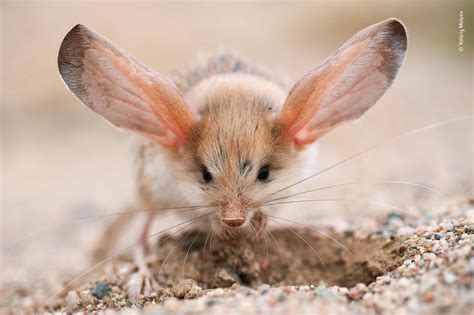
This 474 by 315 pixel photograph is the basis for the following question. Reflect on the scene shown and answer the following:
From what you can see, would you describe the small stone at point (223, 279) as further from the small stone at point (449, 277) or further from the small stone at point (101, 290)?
the small stone at point (449, 277)

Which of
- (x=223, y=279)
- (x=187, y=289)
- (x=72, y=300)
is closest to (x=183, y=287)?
(x=187, y=289)

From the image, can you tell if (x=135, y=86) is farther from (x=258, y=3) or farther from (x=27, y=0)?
(x=258, y=3)

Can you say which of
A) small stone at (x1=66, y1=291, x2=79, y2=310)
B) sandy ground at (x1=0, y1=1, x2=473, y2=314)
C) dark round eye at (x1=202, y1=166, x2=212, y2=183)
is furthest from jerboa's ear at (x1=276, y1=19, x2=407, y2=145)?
small stone at (x1=66, y1=291, x2=79, y2=310)

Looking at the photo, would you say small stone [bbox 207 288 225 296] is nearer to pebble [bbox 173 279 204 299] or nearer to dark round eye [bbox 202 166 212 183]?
pebble [bbox 173 279 204 299]

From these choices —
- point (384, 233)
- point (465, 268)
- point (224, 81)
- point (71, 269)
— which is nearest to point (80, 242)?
point (71, 269)

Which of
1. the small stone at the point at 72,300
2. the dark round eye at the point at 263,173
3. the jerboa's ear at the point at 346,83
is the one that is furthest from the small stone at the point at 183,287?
the jerboa's ear at the point at 346,83

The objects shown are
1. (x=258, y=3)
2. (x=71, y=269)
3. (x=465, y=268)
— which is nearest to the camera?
(x=465, y=268)
